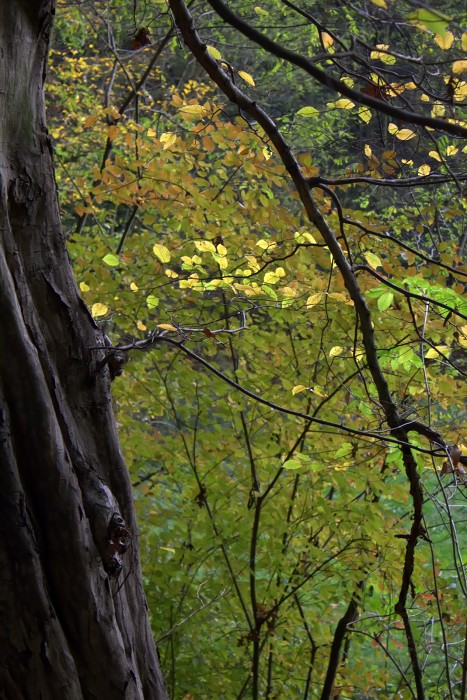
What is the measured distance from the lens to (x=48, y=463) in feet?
4.81

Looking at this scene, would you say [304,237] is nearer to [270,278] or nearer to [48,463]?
[270,278]

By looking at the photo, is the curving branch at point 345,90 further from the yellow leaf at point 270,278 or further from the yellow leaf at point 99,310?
the yellow leaf at point 270,278

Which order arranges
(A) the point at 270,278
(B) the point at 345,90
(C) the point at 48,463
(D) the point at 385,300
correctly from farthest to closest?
(A) the point at 270,278 < (D) the point at 385,300 < (C) the point at 48,463 < (B) the point at 345,90

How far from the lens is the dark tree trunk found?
1.41 meters

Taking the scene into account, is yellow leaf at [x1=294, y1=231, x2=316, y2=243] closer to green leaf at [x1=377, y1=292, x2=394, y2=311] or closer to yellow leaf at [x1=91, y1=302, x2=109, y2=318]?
green leaf at [x1=377, y1=292, x2=394, y2=311]

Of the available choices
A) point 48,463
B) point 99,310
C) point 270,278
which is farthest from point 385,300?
point 48,463

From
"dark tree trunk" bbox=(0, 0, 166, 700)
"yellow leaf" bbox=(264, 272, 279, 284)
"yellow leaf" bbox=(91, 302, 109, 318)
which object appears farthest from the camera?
"yellow leaf" bbox=(264, 272, 279, 284)

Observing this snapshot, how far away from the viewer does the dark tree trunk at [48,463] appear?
1412 millimetres

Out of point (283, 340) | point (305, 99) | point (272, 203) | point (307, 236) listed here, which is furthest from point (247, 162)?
point (305, 99)

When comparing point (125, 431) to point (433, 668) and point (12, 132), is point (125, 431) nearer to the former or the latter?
point (12, 132)

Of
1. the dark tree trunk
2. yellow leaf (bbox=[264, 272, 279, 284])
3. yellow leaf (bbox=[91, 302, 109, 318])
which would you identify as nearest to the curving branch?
the dark tree trunk

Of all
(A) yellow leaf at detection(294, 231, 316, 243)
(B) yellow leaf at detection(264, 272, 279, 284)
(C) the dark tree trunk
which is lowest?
(C) the dark tree trunk

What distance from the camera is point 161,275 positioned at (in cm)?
280

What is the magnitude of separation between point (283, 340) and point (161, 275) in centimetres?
54
